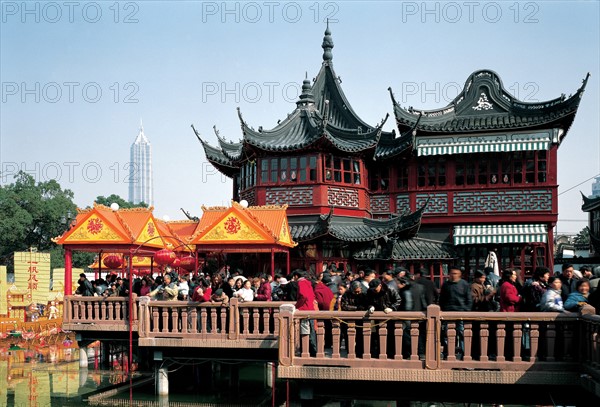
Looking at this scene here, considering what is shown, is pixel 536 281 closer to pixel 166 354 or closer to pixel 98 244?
pixel 166 354

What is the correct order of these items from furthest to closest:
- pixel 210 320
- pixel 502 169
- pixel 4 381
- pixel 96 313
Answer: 1. pixel 502 169
2. pixel 4 381
3. pixel 96 313
4. pixel 210 320

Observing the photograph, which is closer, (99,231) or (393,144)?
(99,231)

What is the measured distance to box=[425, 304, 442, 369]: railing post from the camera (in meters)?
9.85

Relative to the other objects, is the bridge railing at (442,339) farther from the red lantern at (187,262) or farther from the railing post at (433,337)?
the red lantern at (187,262)

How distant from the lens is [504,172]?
25.6 metres

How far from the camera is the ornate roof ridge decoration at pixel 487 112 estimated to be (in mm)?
24984

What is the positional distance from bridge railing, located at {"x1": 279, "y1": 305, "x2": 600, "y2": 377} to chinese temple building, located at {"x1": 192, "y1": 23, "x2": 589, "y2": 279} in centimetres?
1263

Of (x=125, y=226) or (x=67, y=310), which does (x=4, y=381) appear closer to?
(x=67, y=310)

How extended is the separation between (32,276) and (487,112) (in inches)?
798

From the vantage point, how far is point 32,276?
30.2 metres

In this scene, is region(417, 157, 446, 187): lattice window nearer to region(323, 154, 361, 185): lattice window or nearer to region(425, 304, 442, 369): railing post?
region(323, 154, 361, 185): lattice window

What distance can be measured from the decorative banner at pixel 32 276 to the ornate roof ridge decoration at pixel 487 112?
16.8 m

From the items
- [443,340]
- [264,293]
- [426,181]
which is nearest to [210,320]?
[264,293]

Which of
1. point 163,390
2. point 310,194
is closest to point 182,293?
point 163,390
